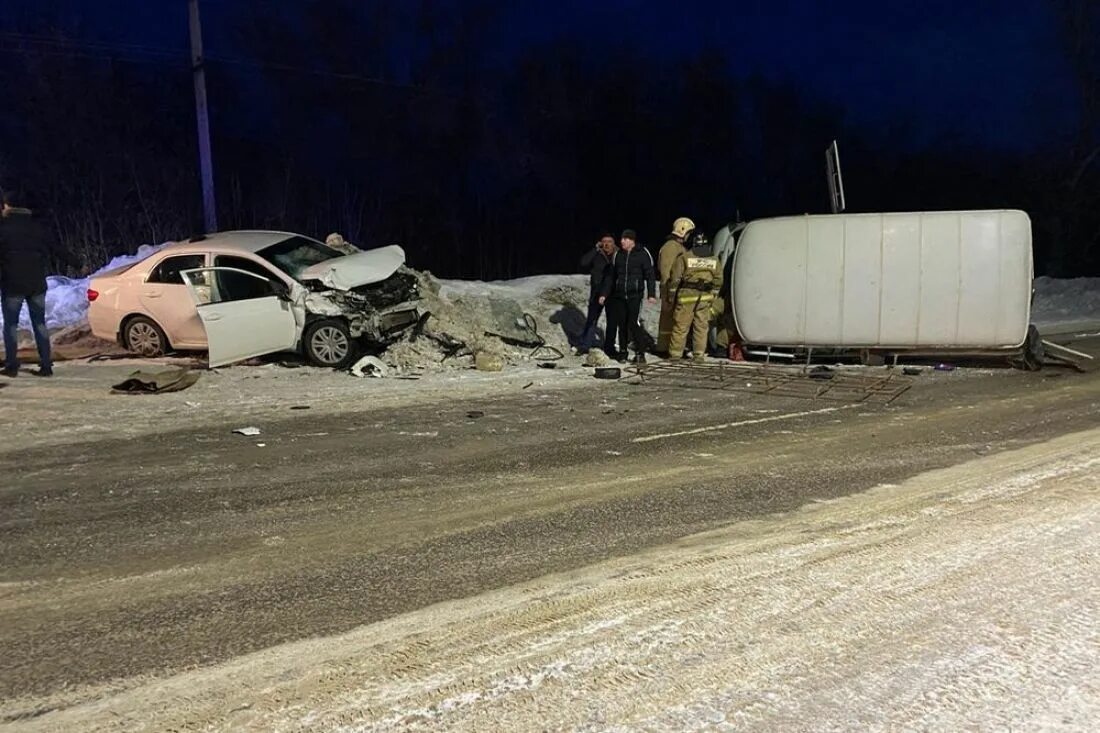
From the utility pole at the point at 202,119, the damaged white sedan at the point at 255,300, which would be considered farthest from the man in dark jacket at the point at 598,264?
the utility pole at the point at 202,119

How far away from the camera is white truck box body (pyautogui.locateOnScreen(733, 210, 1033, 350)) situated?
980cm

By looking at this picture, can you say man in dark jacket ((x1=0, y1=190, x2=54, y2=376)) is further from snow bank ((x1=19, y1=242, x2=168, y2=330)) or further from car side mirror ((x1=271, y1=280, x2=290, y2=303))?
snow bank ((x1=19, y1=242, x2=168, y2=330))

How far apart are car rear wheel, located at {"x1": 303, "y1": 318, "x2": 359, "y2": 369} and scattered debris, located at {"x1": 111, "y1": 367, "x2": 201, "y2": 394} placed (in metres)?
1.57

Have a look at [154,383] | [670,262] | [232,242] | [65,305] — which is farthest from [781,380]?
[65,305]

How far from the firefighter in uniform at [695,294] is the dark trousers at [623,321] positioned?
1.65ft

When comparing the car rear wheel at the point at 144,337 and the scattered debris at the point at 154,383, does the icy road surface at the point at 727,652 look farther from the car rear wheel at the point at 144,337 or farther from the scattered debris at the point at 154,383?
the car rear wheel at the point at 144,337

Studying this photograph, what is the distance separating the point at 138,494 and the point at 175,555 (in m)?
1.30

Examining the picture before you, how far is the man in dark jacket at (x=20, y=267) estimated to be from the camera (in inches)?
328

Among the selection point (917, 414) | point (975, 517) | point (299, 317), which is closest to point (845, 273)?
point (917, 414)

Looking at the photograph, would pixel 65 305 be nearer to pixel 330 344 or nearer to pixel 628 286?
pixel 330 344

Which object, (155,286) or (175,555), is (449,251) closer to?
(155,286)

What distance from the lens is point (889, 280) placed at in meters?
10.1

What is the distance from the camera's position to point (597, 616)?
3.32 m

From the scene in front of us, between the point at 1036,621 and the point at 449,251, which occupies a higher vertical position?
the point at 449,251
